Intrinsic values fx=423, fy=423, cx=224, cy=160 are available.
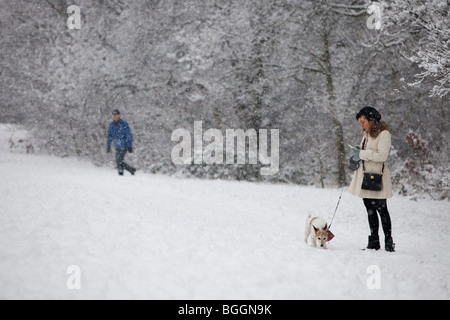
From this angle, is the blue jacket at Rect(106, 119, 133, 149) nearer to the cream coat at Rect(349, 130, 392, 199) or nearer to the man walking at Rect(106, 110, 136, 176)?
the man walking at Rect(106, 110, 136, 176)

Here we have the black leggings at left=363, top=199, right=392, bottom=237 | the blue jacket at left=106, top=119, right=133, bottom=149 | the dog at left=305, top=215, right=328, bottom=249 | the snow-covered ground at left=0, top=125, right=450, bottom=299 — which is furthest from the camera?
the blue jacket at left=106, top=119, right=133, bottom=149

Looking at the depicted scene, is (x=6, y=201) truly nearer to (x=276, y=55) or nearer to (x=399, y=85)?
(x=276, y=55)

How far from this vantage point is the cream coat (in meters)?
5.54

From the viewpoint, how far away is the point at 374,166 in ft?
18.5

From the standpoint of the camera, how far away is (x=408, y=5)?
8609 mm

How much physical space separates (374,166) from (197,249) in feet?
8.51

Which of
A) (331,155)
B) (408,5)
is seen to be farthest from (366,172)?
(331,155)

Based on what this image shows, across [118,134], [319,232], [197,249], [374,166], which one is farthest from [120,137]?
[374,166]

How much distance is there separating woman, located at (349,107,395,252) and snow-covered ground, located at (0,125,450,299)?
0.38 meters

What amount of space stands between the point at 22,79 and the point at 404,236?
17955 millimetres

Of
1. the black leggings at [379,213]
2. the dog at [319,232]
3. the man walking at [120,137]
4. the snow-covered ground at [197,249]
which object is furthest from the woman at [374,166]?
the man walking at [120,137]

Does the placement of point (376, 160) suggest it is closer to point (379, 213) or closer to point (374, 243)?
point (379, 213)

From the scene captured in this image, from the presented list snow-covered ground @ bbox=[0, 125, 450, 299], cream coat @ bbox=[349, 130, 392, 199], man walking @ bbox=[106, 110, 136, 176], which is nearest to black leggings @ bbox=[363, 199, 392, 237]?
cream coat @ bbox=[349, 130, 392, 199]

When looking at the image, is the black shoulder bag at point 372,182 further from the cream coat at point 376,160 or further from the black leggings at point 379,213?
the black leggings at point 379,213
